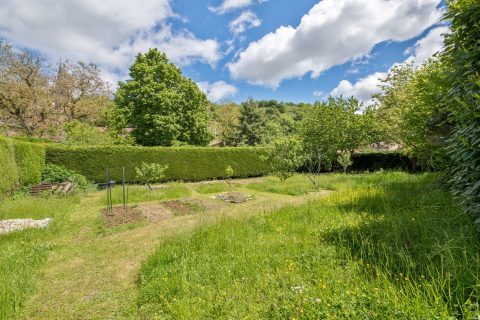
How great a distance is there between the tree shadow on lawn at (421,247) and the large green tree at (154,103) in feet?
62.3

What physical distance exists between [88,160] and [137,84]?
370 inches

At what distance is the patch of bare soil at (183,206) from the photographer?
842 cm

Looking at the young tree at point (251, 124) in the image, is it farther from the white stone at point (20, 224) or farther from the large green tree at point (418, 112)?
the white stone at point (20, 224)

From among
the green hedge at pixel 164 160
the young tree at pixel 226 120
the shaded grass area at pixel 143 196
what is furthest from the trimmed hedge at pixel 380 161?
the young tree at pixel 226 120

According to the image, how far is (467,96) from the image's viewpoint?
2.93 m

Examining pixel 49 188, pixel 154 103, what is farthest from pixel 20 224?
pixel 154 103

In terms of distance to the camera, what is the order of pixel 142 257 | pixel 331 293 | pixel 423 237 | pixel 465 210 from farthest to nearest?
pixel 142 257 → pixel 423 237 → pixel 465 210 → pixel 331 293

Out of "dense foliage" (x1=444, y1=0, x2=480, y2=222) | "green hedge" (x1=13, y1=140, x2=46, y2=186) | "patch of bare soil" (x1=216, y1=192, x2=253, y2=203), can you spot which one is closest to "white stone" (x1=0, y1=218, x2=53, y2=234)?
"patch of bare soil" (x1=216, y1=192, x2=253, y2=203)

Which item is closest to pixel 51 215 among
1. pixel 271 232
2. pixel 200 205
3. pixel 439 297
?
pixel 200 205

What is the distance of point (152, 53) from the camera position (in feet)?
76.5

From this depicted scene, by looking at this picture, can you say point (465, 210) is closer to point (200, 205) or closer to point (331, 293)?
point (331, 293)

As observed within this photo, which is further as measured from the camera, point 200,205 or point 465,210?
point 200,205

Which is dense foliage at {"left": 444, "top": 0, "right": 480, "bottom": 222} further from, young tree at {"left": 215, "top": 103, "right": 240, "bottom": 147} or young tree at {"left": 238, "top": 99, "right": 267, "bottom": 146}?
young tree at {"left": 215, "top": 103, "right": 240, "bottom": 147}

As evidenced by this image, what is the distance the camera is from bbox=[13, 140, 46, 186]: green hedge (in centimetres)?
1199
